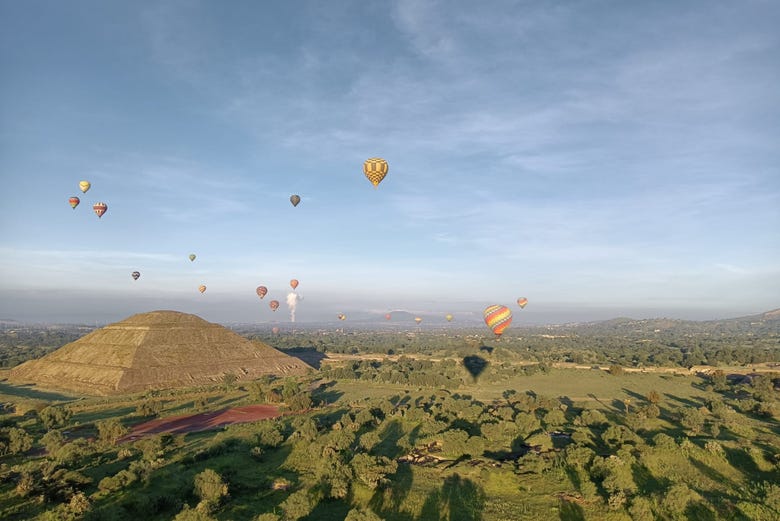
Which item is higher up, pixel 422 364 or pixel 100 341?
pixel 100 341

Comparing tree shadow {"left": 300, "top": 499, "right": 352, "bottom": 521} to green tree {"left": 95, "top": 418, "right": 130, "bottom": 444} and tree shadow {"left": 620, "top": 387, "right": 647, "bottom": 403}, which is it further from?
tree shadow {"left": 620, "top": 387, "right": 647, "bottom": 403}

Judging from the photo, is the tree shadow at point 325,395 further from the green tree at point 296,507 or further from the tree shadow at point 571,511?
the tree shadow at point 571,511

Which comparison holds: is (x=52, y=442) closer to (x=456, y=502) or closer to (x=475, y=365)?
(x=456, y=502)

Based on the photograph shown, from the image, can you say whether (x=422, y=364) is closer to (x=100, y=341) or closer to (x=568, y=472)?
(x=100, y=341)

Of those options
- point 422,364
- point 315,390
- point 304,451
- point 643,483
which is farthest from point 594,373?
point 304,451

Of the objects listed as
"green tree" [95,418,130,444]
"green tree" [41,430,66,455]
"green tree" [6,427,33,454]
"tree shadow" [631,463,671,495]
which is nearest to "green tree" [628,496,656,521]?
"tree shadow" [631,463,671,495]

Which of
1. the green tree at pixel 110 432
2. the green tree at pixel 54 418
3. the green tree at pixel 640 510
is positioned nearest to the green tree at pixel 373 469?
the green tree at pixel 640 510
